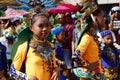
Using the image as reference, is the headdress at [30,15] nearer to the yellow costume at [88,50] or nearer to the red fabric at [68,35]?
the yellow costume at [88,50]

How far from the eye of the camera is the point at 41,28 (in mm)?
4746

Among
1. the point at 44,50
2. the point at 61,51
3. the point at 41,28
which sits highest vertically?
the point at 41,28

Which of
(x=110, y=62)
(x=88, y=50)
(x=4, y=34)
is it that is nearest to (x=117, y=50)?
(x=110, y=62)

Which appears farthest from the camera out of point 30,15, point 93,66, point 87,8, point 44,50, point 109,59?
point 109,59

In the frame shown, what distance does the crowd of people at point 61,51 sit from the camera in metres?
4.72

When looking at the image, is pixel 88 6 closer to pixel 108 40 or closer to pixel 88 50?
pixel 108 40

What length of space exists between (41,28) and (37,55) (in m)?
0.32

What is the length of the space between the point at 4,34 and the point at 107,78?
2963 mm

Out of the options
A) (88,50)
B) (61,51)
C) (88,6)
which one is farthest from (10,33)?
(88,50)

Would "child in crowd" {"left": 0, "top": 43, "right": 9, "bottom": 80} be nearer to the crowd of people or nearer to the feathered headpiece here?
the crowd of people

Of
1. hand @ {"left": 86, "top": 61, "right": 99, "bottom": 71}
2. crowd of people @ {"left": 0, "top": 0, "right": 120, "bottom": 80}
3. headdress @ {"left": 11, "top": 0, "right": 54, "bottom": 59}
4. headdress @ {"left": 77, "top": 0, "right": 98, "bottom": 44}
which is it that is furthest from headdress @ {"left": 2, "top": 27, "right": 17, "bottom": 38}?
headdress @ {"left": 11, "top": 0, "right": 54, "bottom": 59}

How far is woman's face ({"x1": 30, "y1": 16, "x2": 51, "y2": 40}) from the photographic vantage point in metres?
4.73

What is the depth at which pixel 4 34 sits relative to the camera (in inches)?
350

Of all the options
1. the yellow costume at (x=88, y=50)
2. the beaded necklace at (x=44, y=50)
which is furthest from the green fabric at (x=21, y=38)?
→ the yellow costume at (x=88, y=50)
